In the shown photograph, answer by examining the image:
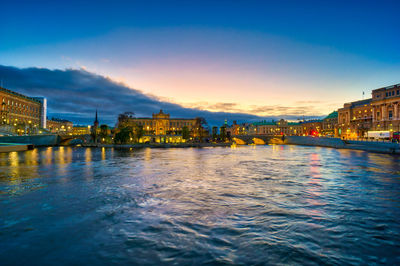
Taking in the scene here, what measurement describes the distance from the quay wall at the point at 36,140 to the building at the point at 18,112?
8598 millimetres

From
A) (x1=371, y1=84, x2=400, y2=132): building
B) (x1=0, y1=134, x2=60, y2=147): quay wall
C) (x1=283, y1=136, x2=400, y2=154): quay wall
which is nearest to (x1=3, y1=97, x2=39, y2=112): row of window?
(x1=0, y1=134, x2=60, y2=147): quay wall

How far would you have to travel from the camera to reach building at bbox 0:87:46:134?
104675 mm

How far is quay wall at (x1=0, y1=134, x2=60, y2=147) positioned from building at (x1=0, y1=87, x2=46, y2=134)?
8.60 metres

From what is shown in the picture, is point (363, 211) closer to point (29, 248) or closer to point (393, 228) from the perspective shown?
point (393, 228)

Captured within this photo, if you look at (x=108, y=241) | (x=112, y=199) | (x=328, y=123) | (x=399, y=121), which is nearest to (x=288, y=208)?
(x=108, y=241)

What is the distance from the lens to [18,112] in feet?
398

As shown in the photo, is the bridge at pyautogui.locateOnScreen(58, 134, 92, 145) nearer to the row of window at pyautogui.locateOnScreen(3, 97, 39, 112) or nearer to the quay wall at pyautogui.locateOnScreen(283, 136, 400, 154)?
the row of window at pyautogui.locateOnScreen(3, 97, 39, 112)

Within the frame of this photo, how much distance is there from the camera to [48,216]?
40.4ft

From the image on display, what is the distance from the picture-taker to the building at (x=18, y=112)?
105 meters

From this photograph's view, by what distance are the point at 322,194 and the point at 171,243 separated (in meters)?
14.4

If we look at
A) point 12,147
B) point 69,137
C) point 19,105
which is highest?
point 19,105

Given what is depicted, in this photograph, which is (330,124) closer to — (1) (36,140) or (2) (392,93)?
(2) (392,93)

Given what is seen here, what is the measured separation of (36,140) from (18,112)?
32.5 meters

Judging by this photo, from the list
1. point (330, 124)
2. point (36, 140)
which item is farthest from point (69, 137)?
point (330, 124)
